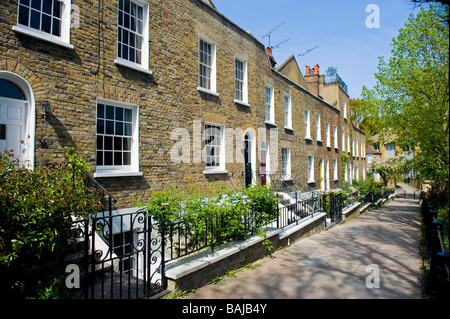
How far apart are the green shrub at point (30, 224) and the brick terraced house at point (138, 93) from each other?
2.50 metres

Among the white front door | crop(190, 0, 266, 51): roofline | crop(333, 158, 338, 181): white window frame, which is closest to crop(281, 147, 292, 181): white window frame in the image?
crop(190, 0, 266, 51): roofline

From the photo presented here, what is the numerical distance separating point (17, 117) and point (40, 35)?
193 cm

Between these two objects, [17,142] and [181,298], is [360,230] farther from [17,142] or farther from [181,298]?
[17,142]

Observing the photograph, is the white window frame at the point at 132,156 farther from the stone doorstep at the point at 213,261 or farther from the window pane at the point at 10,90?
the stone doorstep at the point at 213,261

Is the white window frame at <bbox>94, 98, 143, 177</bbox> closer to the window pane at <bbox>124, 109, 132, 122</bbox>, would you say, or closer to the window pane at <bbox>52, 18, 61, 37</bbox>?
the window pane at <bbox>124, 109, 132, 122</bbox>

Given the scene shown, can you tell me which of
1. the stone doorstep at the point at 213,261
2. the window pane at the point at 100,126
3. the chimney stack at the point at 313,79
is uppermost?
the chimney stack at the point at 313,79

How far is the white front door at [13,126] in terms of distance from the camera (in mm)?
6082

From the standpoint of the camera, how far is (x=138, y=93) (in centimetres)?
863

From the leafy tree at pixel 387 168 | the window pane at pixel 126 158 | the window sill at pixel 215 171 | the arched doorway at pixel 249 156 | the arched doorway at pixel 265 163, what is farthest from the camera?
the leafy tree at pixel 387 168

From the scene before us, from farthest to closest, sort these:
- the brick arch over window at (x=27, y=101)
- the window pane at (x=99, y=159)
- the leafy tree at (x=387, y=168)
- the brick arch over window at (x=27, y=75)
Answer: the leafy tree at (x=387, y=168), the window pane at (x=99, y=159), the brick arch over window at (x=27, y=101), the brick arch over window at (x=27, y=75)

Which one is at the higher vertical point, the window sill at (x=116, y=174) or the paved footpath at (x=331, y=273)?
the window sill at (x=116, y=174)

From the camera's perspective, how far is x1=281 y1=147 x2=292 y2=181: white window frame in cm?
1730

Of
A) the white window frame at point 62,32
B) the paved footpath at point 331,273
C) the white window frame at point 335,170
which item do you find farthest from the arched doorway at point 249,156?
the white window frame at point 335,170
